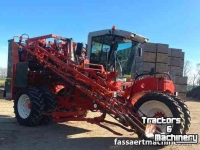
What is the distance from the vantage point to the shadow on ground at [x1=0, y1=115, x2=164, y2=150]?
6.65 m

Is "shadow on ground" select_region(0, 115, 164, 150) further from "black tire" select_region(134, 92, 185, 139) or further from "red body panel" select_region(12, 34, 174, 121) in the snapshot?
"black tire" select_region(134, 92, 185, 139)

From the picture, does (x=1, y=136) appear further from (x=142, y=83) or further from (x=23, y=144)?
(x=142, y=83)

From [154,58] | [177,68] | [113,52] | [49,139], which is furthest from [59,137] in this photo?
[177,68]

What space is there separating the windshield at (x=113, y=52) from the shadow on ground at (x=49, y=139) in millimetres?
2154

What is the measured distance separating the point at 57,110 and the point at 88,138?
1514mm

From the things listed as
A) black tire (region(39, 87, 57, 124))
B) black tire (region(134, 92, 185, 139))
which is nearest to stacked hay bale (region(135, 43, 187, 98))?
black tire (region(39, 87, 57, 124))

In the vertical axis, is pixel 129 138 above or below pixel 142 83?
below

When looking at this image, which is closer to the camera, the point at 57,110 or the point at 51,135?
the point at 51,135

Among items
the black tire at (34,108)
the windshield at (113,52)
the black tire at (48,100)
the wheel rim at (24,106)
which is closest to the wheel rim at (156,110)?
the windshield at (113,52)

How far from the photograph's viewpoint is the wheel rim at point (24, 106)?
9228 millimetres

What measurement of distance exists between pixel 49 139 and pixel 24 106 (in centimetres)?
238

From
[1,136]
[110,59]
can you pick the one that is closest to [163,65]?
[110,59]

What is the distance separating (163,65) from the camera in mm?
17125

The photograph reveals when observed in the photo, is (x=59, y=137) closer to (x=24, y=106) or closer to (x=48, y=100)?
(x=48, y=100)
